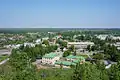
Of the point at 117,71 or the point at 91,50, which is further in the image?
the point at 91,50

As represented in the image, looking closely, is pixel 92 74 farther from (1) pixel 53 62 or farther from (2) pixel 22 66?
(1) pixel 53 62

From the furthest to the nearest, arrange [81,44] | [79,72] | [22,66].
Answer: [81,44] → [22,66] → [79,72]

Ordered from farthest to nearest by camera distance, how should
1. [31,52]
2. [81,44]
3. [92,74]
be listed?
1. [81,44]
2. [31,52]
3. [92,74]

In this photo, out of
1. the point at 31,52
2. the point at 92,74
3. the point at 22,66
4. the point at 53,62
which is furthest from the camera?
the point at 31,52

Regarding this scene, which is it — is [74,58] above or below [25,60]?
below

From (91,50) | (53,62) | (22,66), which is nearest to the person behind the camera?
(22,66)

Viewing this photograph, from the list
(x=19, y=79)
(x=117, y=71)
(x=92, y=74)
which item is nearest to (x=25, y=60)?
(x=19, y=79)

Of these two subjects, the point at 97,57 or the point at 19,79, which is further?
the point at 97,57

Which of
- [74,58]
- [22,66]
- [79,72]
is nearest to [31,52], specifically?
[74,58]

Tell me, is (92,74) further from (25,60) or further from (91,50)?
(91,50)
